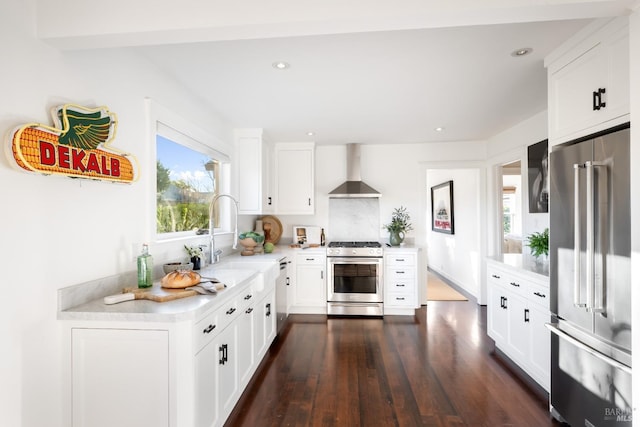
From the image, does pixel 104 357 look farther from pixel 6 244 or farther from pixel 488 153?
pixel 488 153

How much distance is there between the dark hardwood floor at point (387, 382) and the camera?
7.09 feet

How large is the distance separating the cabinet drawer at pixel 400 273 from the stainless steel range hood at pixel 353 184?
1083 millimetres

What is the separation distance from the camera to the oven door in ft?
14.1

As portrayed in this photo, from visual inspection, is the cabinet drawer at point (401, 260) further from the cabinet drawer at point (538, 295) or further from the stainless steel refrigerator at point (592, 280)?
the stainless steel refrigerator at point (592, 280)

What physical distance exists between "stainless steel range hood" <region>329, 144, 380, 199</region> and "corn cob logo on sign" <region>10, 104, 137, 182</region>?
10.3 feet

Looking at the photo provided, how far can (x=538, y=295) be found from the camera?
7.90 ft

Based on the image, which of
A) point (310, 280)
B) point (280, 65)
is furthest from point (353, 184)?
point (280, 65)

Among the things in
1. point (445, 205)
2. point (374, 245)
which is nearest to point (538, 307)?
Result: point (374, 245)

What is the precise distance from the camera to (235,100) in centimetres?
300

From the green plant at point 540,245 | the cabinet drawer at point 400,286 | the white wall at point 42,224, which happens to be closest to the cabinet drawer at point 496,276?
the green plant at point 540,245

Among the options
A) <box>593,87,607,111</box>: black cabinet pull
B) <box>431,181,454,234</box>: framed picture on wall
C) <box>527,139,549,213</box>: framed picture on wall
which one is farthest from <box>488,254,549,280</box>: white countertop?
<box>431,181,454,234</box>: framed picture on wall

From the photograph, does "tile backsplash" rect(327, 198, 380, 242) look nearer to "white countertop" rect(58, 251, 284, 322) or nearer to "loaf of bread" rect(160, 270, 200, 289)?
"white countertop" rect(58, 251, 284, 322)

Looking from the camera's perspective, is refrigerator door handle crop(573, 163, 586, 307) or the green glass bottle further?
the green glass bottle

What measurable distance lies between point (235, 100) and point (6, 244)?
2129 mm
